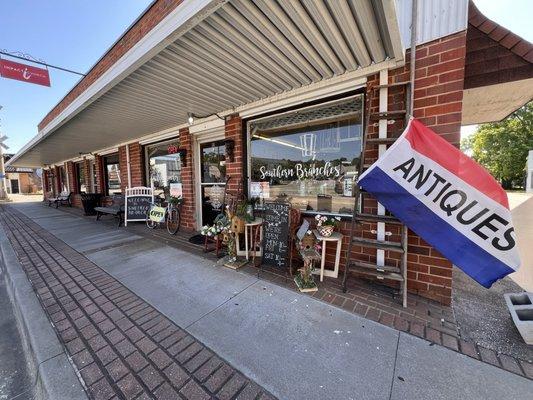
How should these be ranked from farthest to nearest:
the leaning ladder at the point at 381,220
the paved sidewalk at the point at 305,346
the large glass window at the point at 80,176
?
1. the large glass window at the point at 80,176
2. the leaning ladder at the point at 381,220
3. the paved sidewalk at the point at 305,346

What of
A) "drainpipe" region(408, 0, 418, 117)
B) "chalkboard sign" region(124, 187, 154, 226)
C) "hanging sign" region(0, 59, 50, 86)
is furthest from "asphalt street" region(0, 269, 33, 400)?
"hanging sign" region(0, 59, 50, 86)

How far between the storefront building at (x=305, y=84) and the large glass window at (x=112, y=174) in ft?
10.8

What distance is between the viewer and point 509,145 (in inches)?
934

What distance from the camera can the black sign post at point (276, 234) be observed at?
3.15 metres

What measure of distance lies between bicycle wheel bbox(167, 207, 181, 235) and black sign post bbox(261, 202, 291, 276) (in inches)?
118

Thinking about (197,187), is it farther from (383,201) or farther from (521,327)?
(521,327)

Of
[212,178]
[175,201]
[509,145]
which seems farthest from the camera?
[509,145]

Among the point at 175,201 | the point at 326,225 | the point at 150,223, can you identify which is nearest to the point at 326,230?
the point at 326,225

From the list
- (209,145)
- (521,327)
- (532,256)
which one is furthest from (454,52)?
(209,145)

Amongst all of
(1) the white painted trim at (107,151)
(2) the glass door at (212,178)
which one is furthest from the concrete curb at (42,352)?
(1) the white painted trim at (107,151)

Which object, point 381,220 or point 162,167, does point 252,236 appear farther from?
point 162,167

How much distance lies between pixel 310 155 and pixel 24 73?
7.74 metres

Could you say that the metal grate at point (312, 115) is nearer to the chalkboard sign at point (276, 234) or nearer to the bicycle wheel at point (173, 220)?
the chalkboard sign at point (276, 234)

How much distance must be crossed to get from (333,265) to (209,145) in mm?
3692
